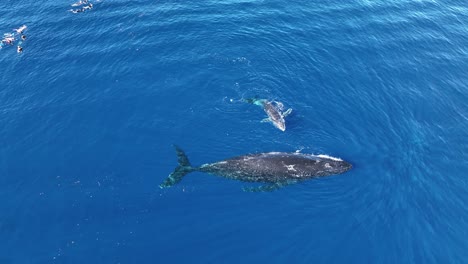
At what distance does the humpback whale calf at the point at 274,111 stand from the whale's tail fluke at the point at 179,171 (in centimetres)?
1413

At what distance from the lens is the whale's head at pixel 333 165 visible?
166ft

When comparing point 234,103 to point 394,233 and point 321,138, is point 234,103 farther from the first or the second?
point 394,233

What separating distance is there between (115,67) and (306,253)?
4787cm

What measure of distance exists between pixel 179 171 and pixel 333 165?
69.6ft

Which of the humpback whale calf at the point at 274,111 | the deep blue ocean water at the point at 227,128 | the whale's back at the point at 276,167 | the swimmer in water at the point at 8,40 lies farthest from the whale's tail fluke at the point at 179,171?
the swimmer in water at the point at 8,40

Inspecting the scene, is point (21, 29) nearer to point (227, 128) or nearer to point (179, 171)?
point (227, 128)

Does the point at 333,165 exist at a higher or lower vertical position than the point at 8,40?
lower

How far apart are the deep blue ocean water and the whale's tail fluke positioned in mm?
1125

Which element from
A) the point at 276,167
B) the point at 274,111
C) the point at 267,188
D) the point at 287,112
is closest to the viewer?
the point at 267,188

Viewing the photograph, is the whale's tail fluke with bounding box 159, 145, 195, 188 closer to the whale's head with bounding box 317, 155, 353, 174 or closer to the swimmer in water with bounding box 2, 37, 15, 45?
the whale's head with bounding box 317, 155, 353, 174

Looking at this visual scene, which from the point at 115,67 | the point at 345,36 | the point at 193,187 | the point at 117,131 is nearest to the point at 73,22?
the point at 115,67

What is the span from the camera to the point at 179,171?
169ft

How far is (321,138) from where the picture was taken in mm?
56156

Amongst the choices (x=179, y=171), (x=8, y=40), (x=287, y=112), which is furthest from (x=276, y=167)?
(x=8, y=40)
